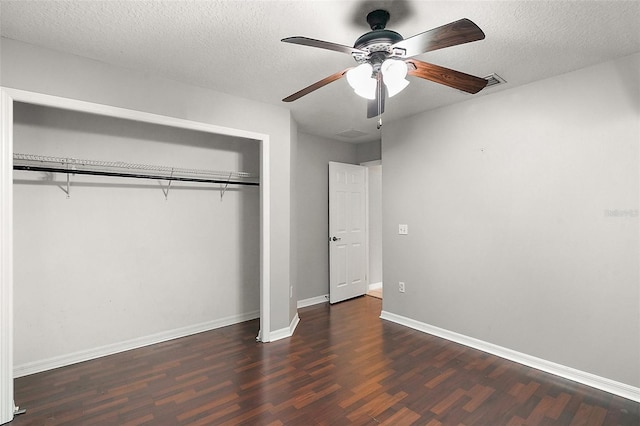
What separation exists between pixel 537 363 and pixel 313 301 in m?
2.83

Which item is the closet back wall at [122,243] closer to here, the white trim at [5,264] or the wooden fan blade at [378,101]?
the white trim at [5,264]

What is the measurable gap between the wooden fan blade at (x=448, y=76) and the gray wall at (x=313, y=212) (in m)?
2.89

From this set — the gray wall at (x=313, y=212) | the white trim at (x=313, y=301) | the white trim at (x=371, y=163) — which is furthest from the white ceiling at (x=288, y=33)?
the white trim at (x=313, y=301)

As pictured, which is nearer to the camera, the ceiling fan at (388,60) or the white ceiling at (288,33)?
the ceiling fan at (388,60)

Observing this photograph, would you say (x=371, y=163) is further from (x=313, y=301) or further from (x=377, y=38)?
(x=377, y=38)

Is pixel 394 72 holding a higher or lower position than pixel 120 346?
higher

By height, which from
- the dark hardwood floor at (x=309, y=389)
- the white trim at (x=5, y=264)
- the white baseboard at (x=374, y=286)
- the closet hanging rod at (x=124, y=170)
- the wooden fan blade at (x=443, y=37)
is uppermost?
the wooden fan blade at (x=443, y=37)

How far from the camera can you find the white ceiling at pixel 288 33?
6.23 feet

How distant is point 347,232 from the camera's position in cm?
522

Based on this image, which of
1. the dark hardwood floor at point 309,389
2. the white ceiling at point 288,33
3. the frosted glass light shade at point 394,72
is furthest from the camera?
the dark hardwood floor at point 309,389

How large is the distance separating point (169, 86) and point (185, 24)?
3.25 ft

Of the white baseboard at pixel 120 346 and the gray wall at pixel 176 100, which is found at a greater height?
the gray wall at pixel 176 100

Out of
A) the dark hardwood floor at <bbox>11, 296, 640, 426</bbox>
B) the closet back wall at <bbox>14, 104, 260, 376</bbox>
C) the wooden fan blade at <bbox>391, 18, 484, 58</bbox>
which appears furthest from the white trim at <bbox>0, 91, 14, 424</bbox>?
the wooden fan blade at <bbox>391, 18, 484, 58</bbox>

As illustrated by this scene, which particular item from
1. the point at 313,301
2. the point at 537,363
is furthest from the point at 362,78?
the point at 313,301
